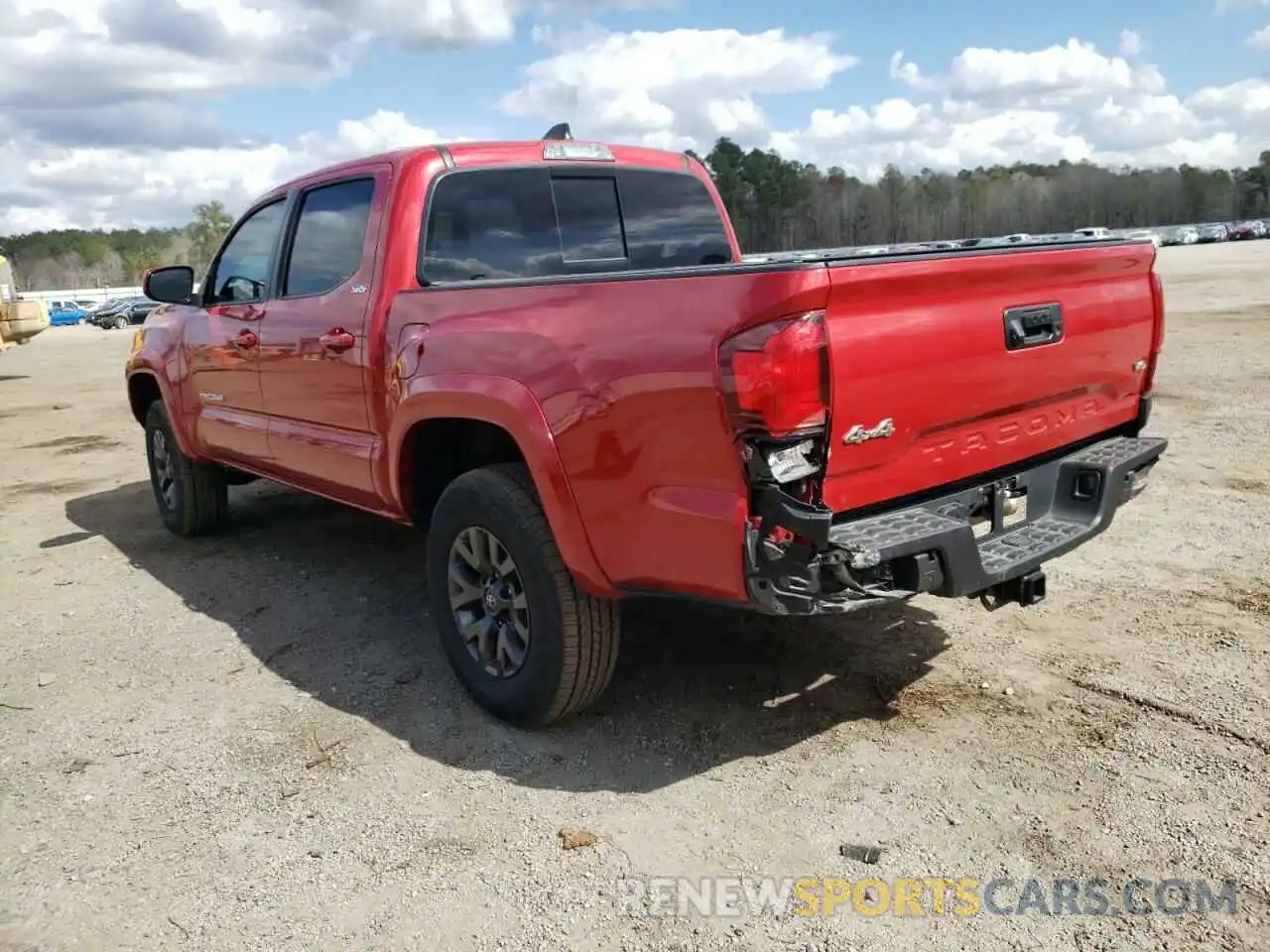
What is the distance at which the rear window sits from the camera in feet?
13.7

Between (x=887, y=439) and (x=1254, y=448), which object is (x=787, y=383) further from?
(x=1254, y=448)

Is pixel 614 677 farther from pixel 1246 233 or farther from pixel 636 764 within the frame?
pixel 1246 233

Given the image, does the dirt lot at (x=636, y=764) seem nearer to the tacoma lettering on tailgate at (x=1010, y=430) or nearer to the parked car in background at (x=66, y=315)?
the tacoma lettering on tailgate at (x=1010, y=430)

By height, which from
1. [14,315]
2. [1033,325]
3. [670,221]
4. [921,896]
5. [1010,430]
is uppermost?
[670,221]

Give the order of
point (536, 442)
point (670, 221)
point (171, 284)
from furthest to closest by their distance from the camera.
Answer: point (171, 284)
point (670, 221)
point (536, 442)

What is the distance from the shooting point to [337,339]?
13.9 ft

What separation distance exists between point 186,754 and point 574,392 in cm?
196

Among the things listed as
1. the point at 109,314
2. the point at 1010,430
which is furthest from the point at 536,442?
the point at 109,314

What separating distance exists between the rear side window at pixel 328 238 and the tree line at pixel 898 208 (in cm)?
2356

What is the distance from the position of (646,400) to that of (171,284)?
3.77 m

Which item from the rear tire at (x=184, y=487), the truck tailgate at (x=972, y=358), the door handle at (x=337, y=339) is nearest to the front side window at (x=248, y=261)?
the door handle at (x=337, y=339)

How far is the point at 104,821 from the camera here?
3258 mm

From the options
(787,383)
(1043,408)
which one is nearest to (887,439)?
(787,383)

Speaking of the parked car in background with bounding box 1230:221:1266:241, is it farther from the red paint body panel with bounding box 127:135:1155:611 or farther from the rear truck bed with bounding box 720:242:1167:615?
the red paint body panel with bounding box 127:135:1155:611
